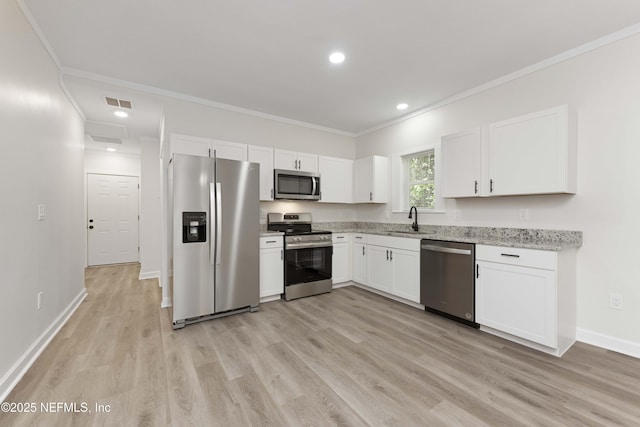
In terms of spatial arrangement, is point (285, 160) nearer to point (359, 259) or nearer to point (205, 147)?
point (205, 147)

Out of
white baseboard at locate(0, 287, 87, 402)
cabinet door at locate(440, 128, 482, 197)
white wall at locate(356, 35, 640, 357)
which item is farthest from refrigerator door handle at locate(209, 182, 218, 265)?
white wall at locate(356, 35, 640, 357)

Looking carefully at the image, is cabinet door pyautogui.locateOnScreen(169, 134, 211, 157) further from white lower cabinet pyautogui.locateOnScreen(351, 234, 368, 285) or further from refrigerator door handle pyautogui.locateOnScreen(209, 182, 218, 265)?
white lower cabinet pyautogui.locateOnScreen(351, 234, 368, 285)

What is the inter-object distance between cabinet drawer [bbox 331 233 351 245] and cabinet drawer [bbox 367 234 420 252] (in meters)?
0.39

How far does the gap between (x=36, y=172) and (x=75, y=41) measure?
49.3 inches

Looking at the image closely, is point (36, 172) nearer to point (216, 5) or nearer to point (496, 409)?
point (216, 5)

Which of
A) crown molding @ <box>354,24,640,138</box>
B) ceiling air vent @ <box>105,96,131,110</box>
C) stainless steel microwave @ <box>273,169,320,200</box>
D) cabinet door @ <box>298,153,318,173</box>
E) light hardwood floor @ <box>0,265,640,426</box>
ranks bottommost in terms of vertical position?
light hardwood floor @ <box>0,265,640,426</box>

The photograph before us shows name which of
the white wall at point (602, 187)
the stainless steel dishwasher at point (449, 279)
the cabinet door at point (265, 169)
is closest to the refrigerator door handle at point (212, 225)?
the cabinet door at point (265, 169)

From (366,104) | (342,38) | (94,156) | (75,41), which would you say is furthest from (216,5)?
(94,156)

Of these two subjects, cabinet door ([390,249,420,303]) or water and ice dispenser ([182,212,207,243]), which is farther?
cabinet door ([390,249,420,303])

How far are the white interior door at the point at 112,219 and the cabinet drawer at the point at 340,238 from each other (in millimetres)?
5271

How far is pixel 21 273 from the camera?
6.95 feet

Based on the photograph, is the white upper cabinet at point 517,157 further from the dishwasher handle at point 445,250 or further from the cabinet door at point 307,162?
the cabinet door at point 307,162

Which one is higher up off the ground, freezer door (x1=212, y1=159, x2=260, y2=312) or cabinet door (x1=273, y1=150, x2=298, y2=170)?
cabinet door (x1=273, y1=150, x2=298, y2=170)

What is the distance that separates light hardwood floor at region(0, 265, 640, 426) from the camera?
1.66 m
